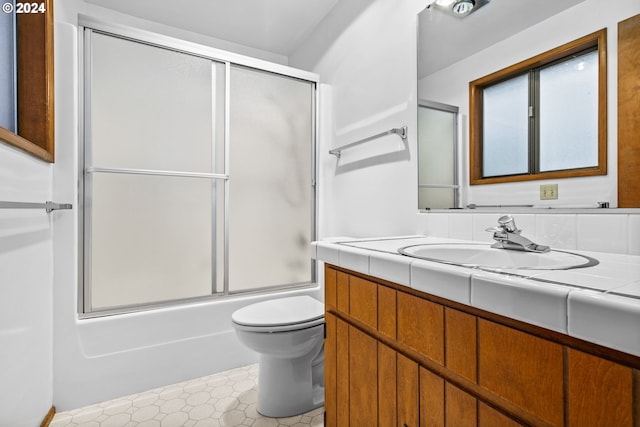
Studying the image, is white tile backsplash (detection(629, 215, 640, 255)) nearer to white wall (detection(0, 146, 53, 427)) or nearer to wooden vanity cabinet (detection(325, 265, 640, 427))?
wooden vanity cabinet (detection(325, 265, 640, 427))

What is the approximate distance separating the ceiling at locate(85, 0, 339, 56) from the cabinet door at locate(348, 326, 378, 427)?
2.13m

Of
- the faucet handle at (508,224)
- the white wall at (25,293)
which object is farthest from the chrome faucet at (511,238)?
the white wall at (25,293)

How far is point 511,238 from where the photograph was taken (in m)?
0.93

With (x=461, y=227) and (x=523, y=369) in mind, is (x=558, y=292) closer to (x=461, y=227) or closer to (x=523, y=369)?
(x=523, y=369)

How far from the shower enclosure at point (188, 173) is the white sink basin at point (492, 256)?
1243 mm

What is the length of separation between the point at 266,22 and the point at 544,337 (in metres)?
2.54

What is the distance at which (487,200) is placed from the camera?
1.16 metres

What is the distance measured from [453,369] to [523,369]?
0.15 metres

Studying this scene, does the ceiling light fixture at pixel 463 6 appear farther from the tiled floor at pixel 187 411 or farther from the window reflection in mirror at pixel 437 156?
the tiled floor at pixel 187 411

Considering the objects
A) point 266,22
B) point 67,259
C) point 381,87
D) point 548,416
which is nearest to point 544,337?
point 548,416

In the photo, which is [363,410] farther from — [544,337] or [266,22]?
[266,22]

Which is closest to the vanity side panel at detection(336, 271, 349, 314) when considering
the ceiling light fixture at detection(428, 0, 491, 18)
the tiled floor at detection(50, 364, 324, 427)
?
the tiled floor at detection(50, 364, 324, 427)

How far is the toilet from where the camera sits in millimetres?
1381

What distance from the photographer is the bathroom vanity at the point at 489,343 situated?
0.43m
